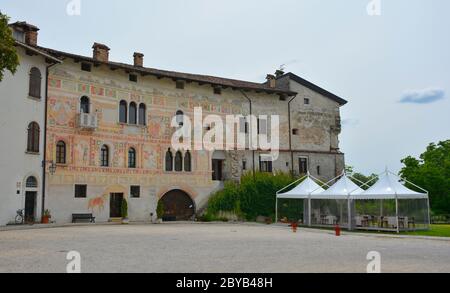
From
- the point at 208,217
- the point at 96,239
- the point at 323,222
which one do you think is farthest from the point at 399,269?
the point at 208,217

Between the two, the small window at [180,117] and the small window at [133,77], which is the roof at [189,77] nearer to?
the small window at [133,77]

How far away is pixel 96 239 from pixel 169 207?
13.7 meters

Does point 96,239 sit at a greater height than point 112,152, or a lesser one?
lesser

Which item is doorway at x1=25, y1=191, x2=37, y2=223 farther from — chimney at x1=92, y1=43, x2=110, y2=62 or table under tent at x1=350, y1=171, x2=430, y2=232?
table under tent at x1=350, y1=171, x2=430, y2=232

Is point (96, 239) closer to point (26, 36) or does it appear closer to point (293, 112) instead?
point (26, 36)

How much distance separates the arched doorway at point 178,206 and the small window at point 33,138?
28.9 feet

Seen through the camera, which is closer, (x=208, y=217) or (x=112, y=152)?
(x=112, y=152)

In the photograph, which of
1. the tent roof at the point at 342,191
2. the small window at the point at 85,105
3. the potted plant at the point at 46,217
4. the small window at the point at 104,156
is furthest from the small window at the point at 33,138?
the tent roof at the point at 342,191

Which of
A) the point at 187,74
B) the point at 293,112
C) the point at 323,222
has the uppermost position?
the point at 187,74

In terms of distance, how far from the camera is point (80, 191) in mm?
26875

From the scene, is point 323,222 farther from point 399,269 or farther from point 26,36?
point 26,36
